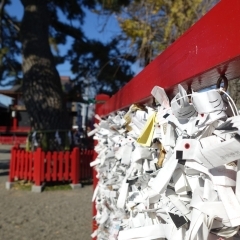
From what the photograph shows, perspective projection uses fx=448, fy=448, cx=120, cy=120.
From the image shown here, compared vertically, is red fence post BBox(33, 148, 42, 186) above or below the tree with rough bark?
below

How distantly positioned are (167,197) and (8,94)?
40123 mm

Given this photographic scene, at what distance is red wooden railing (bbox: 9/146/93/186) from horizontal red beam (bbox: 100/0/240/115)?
925 cm

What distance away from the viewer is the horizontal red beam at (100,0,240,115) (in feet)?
2.83

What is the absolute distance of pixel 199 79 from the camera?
3.60ft

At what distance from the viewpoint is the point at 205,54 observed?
0.99 m

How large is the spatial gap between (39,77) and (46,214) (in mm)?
5198

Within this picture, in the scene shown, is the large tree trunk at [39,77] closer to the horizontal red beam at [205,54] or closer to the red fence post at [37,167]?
the red fence post at [37,167]

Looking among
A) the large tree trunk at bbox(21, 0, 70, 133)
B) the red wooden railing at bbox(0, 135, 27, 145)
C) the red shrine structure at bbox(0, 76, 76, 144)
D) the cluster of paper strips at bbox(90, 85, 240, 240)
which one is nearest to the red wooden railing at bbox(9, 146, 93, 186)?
the large tree trunk at bbox(21, 0, 70, 133)

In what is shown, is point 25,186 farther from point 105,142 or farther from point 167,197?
point 167,197

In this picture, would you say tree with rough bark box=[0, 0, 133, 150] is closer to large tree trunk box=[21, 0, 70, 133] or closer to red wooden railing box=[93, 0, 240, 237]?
large tree trunk box=[21, 0, 70, 133]

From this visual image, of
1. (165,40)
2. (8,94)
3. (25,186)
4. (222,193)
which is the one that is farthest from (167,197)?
(8,94)

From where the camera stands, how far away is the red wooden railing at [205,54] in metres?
0.86

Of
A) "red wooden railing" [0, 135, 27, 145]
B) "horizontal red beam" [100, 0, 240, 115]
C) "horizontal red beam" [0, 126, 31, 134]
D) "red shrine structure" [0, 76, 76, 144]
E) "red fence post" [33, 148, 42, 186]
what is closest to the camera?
"horizontal red beam" [100, 0, 240, 115]

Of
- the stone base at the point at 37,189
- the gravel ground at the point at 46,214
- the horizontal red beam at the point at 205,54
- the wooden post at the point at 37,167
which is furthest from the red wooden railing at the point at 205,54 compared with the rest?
the wooden post at the point at 37,167
